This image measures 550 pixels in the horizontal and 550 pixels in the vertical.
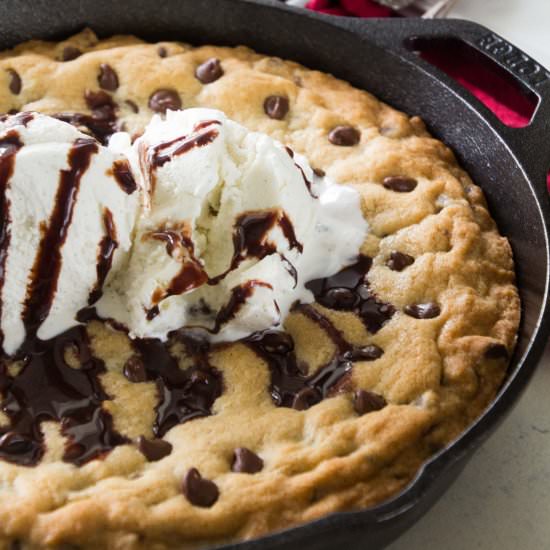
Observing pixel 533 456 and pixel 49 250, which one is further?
pixel 533 456

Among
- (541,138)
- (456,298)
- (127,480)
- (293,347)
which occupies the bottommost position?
(127,480)

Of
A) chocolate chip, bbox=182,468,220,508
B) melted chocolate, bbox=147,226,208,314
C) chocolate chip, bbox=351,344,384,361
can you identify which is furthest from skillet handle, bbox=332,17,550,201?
chocolate chip, bbox=182,468,220,508

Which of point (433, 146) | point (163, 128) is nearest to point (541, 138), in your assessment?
point (433, 146)

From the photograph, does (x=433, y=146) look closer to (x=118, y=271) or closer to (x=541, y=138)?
(x=541, y=138)


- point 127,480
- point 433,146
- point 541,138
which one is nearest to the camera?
point 127,480

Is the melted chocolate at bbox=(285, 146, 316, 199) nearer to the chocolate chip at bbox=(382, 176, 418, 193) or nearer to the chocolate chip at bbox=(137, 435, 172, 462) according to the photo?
the chocolate chip at bbox=(382, 176, 418, 193)

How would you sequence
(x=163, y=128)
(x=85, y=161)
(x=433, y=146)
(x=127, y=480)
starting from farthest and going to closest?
1. (x=433, y=146)
2. (x=163, y=128)
3. (x=85, y=161)
4. (x=127, y=480)
